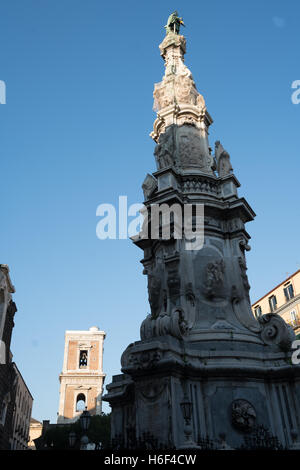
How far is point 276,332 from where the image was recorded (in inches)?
588

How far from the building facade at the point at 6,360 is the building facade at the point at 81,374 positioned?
1732 cm

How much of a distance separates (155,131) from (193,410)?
14.1 meters

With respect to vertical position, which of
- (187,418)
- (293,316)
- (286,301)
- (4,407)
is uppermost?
(286,301)

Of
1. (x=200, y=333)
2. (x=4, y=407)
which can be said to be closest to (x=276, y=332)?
(x=200, y=333)

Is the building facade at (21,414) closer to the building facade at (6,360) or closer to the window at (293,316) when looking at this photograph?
the building facade at (6,360)

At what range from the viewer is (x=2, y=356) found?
123ft

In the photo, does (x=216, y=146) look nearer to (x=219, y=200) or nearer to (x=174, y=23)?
(x=219, y=200)

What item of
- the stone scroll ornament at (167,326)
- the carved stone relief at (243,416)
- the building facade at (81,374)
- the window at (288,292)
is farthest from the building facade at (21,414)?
the carved stone relief at (243,416)

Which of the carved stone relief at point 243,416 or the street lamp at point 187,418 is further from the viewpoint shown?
the carved stone relief at point 243,416

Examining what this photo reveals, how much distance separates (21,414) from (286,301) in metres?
36.2

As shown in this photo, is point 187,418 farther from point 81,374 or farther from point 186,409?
point 81,374

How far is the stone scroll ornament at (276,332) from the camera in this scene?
14.5m

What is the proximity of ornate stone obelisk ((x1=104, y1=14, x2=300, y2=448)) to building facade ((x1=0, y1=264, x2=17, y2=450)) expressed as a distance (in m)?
24.5
